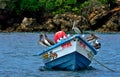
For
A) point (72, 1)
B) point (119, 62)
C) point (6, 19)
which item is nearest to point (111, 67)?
point (119, 62)

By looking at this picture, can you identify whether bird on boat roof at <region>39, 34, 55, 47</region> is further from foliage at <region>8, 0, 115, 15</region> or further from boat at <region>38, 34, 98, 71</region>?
foliage at <region>8, 0, 115, 15</region>

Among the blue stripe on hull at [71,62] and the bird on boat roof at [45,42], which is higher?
the bird on boat roof at [45,42]

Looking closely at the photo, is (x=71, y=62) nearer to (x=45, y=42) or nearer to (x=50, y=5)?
(x=45, y=42)

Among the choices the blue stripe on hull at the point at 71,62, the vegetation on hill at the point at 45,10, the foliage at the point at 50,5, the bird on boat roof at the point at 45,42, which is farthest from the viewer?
the foliage at the point at 50,5

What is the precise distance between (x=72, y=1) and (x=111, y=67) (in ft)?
299

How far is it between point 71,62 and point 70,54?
1.85 feet

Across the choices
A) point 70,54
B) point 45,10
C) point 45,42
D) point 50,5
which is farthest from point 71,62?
→ point 50,5

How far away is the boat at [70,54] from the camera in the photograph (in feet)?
124

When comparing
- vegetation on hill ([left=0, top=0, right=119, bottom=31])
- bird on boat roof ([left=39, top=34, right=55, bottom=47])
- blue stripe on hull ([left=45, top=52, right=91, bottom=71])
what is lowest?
vegetation on hill ([left=0, top=0, right=119, bottom=31])

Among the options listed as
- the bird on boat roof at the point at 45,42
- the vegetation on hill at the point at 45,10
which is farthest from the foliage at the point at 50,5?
the bird on boat roof at the point at 45,42

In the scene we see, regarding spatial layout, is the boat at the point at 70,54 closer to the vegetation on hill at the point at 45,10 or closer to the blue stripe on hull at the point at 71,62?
the blue stripe on hull at the point at 71,62

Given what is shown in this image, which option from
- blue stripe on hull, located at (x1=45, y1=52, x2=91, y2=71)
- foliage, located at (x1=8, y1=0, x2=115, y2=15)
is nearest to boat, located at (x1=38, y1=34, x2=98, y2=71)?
blue stripe on hull, located at (x1=45, y1=52, x2=91, y2=71)

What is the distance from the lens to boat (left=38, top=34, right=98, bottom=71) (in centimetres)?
3769

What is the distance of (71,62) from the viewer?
38281mm
